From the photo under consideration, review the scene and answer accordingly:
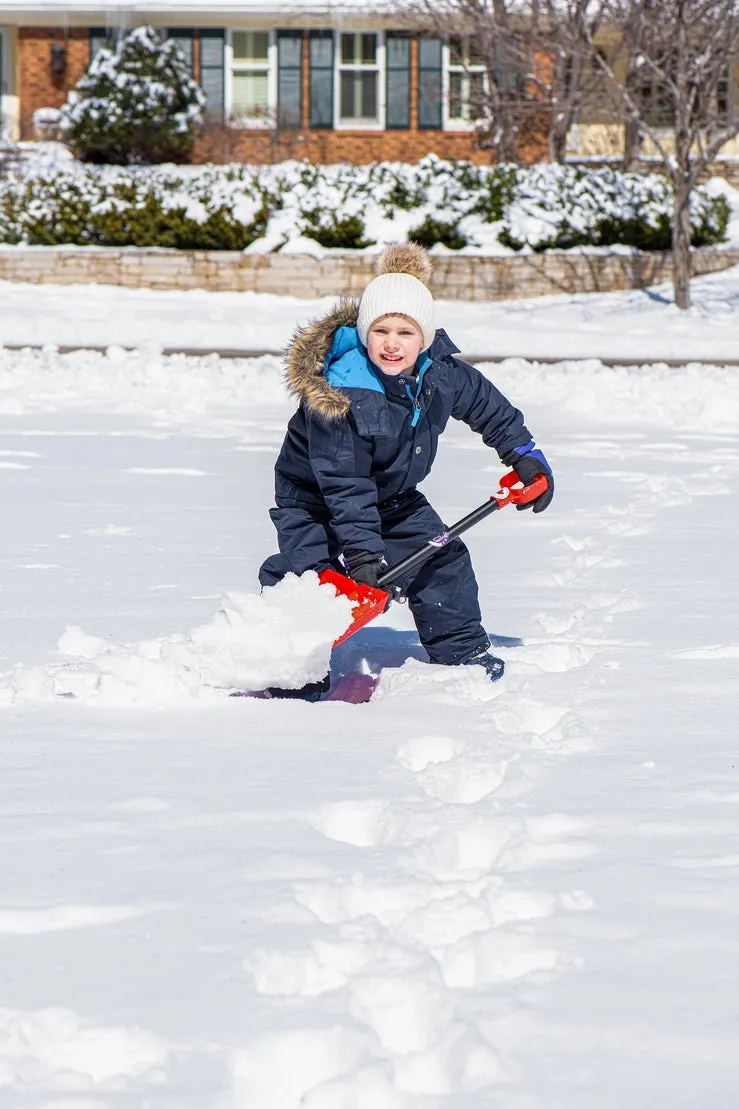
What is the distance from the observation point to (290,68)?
25938 millimetres

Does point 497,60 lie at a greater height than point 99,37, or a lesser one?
lesser

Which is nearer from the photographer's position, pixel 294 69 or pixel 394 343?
pixel 394 343

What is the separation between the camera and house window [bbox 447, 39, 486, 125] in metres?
23.6

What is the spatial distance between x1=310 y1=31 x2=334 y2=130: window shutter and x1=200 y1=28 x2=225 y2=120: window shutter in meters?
1.59

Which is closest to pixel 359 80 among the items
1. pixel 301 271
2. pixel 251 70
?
pixel 251 70

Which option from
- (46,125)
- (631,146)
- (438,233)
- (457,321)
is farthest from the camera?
(46,125)

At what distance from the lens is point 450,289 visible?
58.6ft

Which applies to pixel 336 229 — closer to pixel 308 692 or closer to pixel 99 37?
pixel 99 37

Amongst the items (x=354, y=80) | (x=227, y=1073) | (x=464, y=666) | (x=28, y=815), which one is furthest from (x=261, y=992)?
(x=354, y=80)

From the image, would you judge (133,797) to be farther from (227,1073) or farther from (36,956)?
(227,1073)

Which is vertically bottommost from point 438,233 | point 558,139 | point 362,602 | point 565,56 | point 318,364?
point 362,602

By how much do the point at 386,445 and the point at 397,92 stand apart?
23.4 meters

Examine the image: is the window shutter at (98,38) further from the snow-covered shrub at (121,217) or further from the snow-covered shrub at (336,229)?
the snow-covered shrub at (336,229)

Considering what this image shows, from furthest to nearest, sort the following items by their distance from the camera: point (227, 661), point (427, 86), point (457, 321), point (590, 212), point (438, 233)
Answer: point (427, 86) < point (590, 212) < point (438, 233) < point (457, 321) < point (227, 661)
